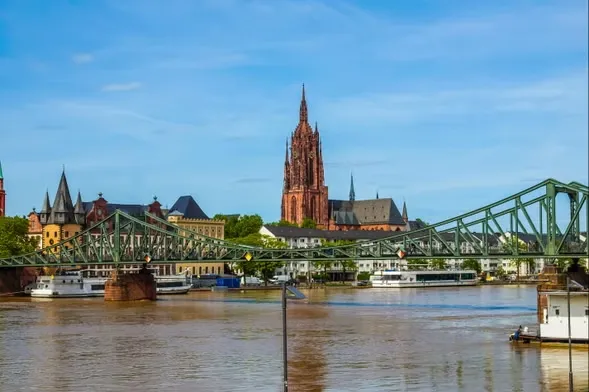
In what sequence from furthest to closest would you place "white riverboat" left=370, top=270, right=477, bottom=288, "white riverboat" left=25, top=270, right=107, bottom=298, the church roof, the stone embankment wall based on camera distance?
1. "white riverboat" left=370, top=270, right=477, bottom=288
2. the church roof
3. "white riverboat" left=25, top=270, right=107, bottom=298
4. the stone embankment wall

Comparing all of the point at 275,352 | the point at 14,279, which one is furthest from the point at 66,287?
the point at 275,352

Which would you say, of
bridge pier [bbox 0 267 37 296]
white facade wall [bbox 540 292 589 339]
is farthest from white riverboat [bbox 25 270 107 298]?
white facade wall [bbox 540 292 589 339]

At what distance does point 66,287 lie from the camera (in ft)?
445

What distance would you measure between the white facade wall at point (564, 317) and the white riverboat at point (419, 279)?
406 ft

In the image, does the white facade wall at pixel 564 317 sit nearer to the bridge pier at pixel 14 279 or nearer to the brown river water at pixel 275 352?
the brown river water at pixel 275 352

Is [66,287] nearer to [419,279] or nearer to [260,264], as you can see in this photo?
[260,264]

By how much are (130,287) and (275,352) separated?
220 feet

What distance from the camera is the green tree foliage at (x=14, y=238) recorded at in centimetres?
15250

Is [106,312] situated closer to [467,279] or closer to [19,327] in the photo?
[19,327]

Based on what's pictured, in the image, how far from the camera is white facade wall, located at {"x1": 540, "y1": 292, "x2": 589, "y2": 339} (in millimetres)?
54438

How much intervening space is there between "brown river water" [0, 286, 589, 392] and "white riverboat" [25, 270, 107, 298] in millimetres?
38991

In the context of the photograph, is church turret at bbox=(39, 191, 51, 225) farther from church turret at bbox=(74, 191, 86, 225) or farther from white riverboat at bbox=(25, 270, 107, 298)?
white riverboat at bbox=(25, 270, 107, 298)

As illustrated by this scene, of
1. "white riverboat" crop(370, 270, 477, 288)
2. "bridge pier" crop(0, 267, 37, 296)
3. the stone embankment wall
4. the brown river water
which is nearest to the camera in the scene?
the brown river water

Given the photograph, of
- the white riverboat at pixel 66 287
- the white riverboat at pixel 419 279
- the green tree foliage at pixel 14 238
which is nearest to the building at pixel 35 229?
the green tree foliage at pixel 14 238
